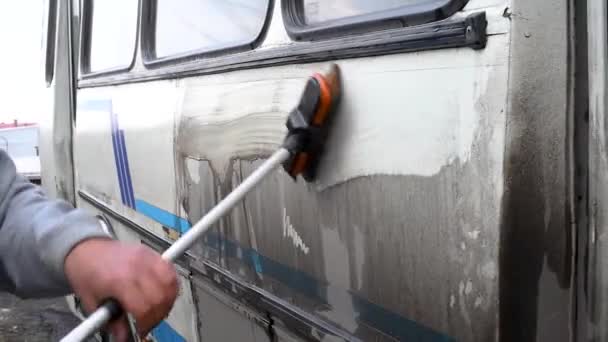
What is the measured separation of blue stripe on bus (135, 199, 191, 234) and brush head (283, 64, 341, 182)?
91 centimetres

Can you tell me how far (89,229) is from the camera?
1.05m

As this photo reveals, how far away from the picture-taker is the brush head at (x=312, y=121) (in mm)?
1469

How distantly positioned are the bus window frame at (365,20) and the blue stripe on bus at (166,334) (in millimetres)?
1471

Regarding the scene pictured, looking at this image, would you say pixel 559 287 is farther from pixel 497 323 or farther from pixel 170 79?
pixel 170 79

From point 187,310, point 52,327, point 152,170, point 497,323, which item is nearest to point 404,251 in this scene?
point 497,323

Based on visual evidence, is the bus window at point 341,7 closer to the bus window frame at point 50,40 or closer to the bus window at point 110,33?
the bus window at point 110,33

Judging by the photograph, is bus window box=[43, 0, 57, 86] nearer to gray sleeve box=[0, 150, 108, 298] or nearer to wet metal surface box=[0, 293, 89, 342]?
wet metal surface box=[0, 293, 89, 342]

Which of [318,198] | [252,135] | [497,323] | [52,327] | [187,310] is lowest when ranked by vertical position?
[52,327]

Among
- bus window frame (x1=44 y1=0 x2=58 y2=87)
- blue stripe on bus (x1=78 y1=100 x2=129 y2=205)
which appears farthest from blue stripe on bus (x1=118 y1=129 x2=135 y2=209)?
bus window frame (x1=44 y1=0 x2=58 y2=87)

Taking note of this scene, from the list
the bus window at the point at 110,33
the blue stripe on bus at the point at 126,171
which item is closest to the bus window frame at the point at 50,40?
the bus window at the point at 110,33

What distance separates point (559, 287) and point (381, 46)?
0.60 metres

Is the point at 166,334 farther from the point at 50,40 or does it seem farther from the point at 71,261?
the point at 50,40

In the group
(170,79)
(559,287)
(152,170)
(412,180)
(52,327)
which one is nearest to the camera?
(559,287)

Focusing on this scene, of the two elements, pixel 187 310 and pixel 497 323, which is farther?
pixel 187 310
